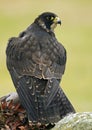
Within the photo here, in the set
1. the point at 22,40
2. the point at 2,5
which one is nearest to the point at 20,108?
the point at 22,40

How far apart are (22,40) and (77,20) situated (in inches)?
849

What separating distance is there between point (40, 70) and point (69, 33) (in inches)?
799

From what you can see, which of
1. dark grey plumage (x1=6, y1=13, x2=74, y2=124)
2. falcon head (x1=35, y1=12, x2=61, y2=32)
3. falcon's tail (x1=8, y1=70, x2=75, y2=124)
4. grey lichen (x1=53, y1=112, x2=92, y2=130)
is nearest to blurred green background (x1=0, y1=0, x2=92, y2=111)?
falcon head (x1=35, y1=12, x2=61, y2=32)

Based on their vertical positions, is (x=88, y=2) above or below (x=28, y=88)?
below

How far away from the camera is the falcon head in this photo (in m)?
13.6

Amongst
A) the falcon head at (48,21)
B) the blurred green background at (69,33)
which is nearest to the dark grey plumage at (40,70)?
the falcon head at (48,21)

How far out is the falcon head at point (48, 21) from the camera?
44.6ft

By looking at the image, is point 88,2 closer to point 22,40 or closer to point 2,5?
point 2,5

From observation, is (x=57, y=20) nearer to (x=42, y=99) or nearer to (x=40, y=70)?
(x=40, y=70)

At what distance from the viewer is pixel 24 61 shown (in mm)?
12797

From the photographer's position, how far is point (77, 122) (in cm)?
1070

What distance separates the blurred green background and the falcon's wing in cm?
734

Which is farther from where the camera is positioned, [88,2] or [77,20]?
[88,2]

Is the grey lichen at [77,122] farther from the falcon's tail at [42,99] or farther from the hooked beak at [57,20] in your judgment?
the hooked beak at [57,20]
